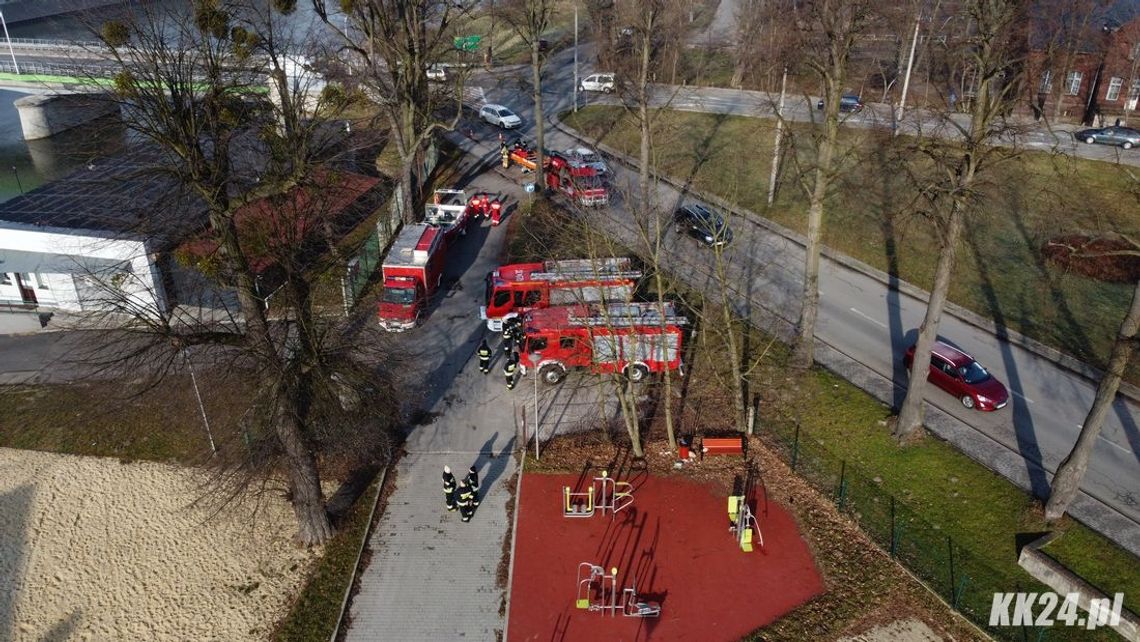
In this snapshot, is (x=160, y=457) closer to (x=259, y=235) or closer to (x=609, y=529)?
(x=259, y=235)

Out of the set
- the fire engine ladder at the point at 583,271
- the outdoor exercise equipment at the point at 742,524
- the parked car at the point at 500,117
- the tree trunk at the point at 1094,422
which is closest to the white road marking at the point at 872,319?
the fire engine ladder at the point at 583,271

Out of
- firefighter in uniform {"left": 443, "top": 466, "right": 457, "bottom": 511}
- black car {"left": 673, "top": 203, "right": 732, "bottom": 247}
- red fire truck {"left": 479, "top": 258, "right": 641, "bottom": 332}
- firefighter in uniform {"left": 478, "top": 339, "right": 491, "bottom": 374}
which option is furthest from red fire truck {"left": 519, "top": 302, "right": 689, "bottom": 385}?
black car {"left": 673, "top": 203, "right": 732, "bottom": 247}

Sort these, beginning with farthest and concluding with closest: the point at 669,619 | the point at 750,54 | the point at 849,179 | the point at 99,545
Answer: the point at 750,54
the point at 849,179
the point at 99,545
the point at 669,619

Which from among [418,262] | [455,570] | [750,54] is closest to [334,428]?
[455,570]

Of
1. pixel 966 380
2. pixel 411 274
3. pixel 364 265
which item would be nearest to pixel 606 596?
pixel 966 380

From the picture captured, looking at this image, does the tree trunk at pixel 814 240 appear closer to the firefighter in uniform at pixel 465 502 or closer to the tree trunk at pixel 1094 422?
the tree trunk at pixel 1094 422

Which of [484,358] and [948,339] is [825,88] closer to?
[948,339]
